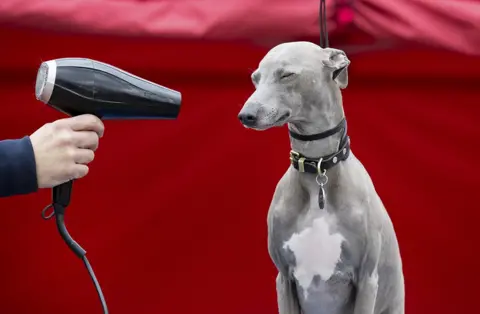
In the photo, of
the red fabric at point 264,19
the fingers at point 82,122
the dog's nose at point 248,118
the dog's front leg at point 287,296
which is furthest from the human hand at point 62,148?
the red fabric at point 264,19

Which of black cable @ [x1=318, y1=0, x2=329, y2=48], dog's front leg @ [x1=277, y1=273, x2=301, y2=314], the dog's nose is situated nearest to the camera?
the dog's nose

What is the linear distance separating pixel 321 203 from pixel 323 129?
8 cm

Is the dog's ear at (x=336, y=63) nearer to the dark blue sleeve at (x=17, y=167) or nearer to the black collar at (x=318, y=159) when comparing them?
the black collar at (x=318, y=159)

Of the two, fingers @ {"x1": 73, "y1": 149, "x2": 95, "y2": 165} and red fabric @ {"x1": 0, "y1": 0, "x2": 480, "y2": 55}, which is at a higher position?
red fabric @ {"x1": 0, "y1": 0, "x2": 480, "y2": 55}

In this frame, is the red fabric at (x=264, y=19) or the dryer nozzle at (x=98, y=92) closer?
the dryer nozzle at (x=98, y=92)

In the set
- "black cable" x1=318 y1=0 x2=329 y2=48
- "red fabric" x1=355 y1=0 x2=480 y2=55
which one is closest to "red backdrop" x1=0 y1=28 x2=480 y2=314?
"red fabric" x1=355 y1=0 x2=480 y2=55

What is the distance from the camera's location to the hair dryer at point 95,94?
2.02ft

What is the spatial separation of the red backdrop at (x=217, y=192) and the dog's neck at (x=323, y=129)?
1.29 ft

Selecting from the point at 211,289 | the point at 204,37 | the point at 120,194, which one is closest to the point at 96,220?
the point at 120,194

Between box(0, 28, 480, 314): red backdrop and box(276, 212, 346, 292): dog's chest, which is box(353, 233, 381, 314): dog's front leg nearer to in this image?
box(276, 212, 346, 292): dog's chest

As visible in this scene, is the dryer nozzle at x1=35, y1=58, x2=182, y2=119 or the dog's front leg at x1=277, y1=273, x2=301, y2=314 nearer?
the dryer nozzle at x1=35, y1=58, x2=182, y2=119

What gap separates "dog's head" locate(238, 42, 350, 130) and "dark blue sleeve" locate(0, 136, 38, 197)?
225mm

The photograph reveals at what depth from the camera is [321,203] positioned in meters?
0.67

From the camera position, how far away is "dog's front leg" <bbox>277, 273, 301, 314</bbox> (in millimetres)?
721
